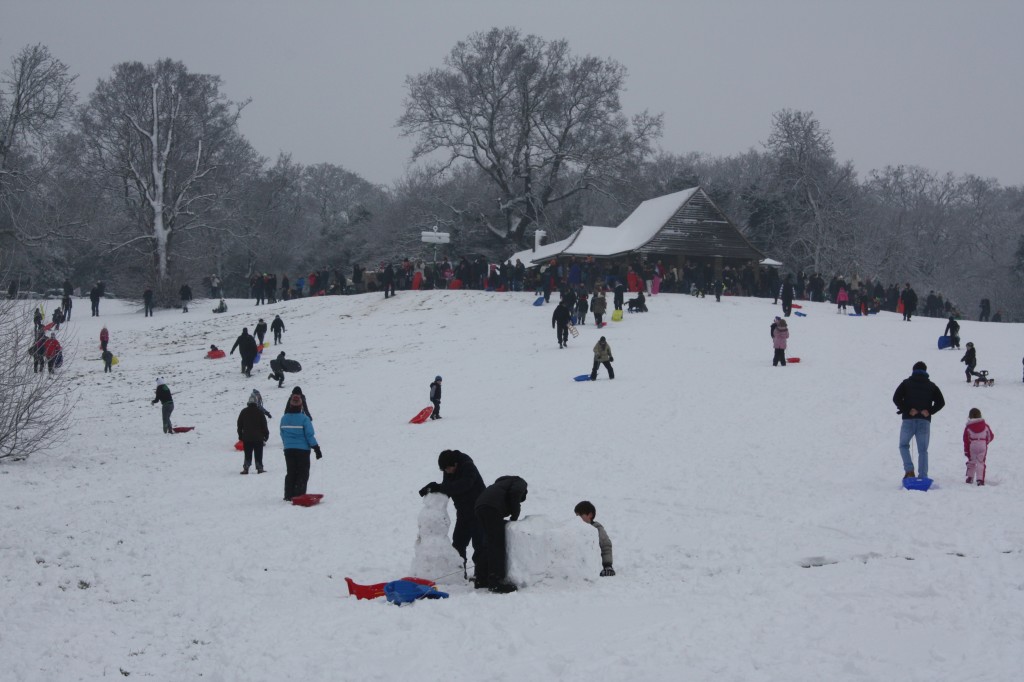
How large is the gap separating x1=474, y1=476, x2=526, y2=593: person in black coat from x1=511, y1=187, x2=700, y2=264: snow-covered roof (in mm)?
37773

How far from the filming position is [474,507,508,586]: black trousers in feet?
30.8

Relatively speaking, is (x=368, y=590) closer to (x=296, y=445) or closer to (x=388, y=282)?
(x=296, y=445)

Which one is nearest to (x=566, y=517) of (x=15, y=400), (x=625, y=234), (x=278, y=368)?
(x=15, y=400)

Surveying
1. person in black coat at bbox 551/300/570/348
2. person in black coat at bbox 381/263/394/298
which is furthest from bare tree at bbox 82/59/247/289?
person in black coat at bbox 551/300/570/348

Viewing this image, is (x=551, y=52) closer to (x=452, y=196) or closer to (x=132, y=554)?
(x=452, y=196)

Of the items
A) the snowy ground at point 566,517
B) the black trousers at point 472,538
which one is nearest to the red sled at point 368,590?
the snowy ground at point 566,517

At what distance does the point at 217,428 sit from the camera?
23.1 m

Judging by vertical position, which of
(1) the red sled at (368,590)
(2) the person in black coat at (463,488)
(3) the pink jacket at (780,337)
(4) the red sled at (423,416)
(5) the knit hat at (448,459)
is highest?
(3) the pink jacket at (780,337)

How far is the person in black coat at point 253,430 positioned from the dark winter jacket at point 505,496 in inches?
329

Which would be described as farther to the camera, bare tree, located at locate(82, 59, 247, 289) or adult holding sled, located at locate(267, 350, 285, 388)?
bare tree, located at locate(82, 59, 247, 289)

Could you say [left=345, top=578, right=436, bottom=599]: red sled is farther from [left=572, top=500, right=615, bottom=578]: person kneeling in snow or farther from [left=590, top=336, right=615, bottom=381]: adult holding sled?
[left=590, top=336, right=615, bottom=381]: adult holding sled

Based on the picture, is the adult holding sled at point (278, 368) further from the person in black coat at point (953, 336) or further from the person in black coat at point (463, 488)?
the person in black coat at point (953, 336)

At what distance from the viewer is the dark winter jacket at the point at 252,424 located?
16.8 metres

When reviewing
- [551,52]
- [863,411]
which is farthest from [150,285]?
[863,411]
